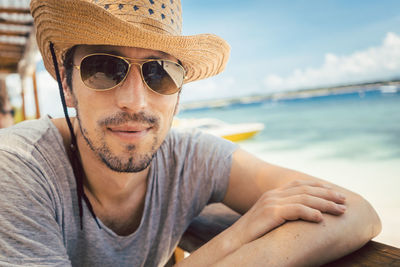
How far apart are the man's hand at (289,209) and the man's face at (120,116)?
61 cm

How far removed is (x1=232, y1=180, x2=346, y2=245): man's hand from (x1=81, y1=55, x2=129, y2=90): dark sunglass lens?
2.90 ft

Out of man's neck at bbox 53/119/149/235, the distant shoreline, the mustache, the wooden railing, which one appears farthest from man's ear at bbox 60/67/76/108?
the distant shoreline

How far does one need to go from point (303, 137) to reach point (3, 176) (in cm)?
1921

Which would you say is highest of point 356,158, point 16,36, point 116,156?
point 16,36

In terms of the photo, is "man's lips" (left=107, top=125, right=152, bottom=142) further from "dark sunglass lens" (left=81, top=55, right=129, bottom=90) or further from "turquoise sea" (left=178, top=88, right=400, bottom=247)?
"turquoise sea" (left=178, top=88, right=400, bottom=247)

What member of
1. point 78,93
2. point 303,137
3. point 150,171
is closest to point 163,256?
point 150,171

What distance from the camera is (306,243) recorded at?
36.1 inches

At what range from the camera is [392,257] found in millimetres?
851

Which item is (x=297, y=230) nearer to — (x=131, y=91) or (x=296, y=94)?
(x=131, y=91)

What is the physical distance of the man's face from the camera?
127cm

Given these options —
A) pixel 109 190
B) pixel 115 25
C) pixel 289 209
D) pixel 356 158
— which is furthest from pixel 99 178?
pixel 356 158

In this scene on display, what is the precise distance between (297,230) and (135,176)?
Result: 0.95m

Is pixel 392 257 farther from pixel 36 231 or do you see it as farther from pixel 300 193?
pixel 36 231

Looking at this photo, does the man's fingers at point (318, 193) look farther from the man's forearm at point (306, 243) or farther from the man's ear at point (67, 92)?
the man's ear at point (67, 92)
